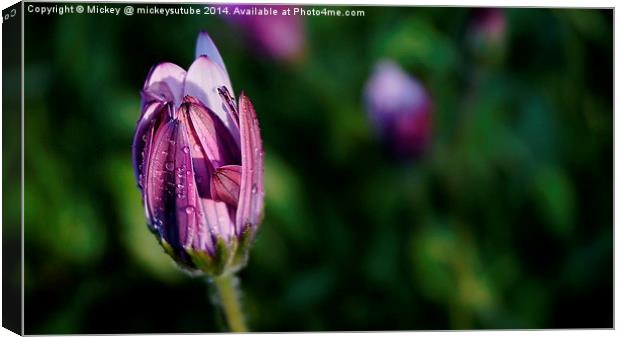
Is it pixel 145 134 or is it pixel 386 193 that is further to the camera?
pixel 386 193

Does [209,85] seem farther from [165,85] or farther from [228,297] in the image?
[228,297]

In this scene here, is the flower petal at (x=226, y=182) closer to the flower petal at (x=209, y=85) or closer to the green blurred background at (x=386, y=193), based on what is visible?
the flower petal at (x=209, y=85)

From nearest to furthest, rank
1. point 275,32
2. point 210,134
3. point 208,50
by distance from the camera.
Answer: point 210,134
point 208,50
point 275,32

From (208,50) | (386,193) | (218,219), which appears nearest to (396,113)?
(386,193)

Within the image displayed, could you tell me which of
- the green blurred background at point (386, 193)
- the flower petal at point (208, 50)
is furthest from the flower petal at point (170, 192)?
the green blurred background at point (386, 193)

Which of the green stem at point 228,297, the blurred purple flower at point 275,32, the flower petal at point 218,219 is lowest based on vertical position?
the green stem at point 228,297

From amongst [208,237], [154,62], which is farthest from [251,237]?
[154,62]
